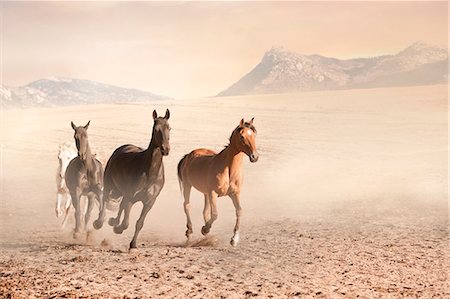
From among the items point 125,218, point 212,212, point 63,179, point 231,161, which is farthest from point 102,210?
point 63,179

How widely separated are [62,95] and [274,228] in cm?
6247

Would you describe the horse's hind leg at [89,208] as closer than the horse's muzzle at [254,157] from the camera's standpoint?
No

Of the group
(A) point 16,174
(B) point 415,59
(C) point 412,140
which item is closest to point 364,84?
(B) point 415,59

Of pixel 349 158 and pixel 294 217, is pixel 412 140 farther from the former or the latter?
pixel 294 217

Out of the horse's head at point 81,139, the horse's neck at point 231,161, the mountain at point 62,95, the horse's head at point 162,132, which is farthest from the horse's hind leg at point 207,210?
the mountain at point 62,95

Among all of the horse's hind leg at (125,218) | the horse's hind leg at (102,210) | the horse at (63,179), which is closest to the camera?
the horse's hind leg at (125,218)

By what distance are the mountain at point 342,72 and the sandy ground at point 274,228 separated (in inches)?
1449

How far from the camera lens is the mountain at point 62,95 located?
66.3 meters

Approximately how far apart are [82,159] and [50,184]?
15.0 m

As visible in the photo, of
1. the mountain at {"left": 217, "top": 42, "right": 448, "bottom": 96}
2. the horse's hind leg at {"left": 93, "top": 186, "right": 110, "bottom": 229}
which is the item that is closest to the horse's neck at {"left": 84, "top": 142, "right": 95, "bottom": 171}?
the horse's hind leg at {"left": 93, "top": 186, "right": 110, "bottom": 229}

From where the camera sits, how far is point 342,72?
84688 millimetres

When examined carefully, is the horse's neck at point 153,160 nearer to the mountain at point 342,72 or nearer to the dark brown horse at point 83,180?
the dark brown horse at point 83,180

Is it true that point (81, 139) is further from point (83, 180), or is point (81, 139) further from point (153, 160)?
point (153, 160)

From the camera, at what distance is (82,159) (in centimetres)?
1152
